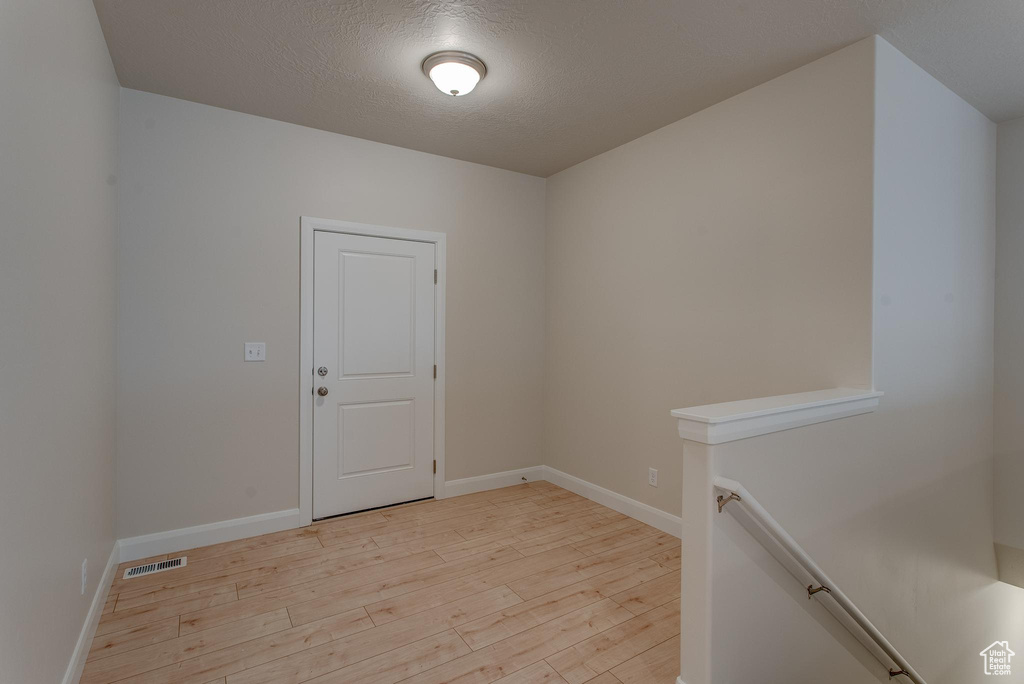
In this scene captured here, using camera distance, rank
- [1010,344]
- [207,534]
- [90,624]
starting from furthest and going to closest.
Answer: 1. [1010,344]
2. [207,534]
3. [90,624]

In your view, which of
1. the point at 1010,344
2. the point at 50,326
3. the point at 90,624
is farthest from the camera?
the point at 1010,344

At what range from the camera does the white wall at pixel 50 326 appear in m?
1.33

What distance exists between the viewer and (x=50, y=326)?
170 cm

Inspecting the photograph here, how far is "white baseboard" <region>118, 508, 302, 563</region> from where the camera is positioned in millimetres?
2984

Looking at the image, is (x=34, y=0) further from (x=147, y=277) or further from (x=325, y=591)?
(x=325, y=591)

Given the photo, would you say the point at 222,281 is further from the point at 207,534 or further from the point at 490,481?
the point at 490,481

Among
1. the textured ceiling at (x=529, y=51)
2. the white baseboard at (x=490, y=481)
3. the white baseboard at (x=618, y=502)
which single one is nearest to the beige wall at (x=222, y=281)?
the white baseboard at (x=490, y=481)

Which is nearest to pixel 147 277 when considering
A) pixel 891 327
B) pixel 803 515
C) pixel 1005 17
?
pixel 803 515

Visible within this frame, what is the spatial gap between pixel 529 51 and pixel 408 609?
2.84 metres

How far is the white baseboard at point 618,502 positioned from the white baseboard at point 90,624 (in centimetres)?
310

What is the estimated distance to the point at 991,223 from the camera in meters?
3.34

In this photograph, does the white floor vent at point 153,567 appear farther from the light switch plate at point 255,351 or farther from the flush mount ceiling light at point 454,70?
the flush mount ceiling light at point 454,70

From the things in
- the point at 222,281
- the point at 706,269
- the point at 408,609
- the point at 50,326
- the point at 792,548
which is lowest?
the point at 408,609

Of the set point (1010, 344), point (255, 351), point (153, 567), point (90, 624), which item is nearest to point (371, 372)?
point (255, 351)
